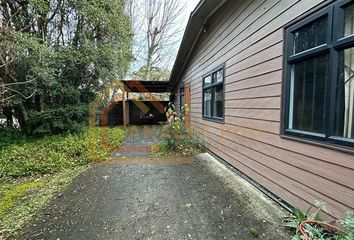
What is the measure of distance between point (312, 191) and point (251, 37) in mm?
2372

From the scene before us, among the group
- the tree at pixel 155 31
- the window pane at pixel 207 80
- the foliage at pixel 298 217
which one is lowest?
the foliage at pixel 298 217

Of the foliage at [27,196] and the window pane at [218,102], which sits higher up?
the window pane at [218,102]

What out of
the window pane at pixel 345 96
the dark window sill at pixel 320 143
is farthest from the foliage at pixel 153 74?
the window pane at pixel 345 96

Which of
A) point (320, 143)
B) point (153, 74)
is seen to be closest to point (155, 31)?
point (153, 74)

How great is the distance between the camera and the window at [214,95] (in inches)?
185

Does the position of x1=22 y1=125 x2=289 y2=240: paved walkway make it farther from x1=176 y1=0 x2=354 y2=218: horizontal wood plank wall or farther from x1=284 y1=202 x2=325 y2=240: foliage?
x1=176 y1=0 x2=354 y2=218: horizontal wood plank wall

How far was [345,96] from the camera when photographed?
178cm

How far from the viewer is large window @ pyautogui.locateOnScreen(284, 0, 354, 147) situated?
176 cm

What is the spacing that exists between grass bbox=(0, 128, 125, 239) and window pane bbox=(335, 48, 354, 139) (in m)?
3.16

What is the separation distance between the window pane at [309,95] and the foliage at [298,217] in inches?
28.8

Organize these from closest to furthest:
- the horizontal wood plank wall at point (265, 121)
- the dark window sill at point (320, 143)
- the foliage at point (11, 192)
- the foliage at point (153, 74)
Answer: the dark window sill at point (320, 143), the horizontal wood plank wall at point (265, 121), the foliage at point (11, 192), the foliage at point (153, 74)

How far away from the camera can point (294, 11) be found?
2348 millimetres

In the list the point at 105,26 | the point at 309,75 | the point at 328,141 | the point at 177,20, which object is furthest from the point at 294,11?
the point at 177,20

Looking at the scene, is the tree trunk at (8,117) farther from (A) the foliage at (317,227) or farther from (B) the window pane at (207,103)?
(A) the foliage at (317,227)
